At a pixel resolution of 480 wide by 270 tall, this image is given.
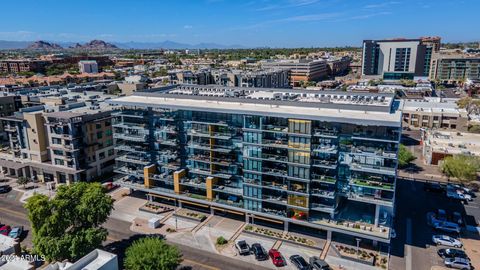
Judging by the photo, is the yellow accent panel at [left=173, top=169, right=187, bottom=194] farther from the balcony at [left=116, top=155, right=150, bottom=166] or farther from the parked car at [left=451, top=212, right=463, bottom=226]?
the parked car at [left=451, top=212, right=463, bottom=226]

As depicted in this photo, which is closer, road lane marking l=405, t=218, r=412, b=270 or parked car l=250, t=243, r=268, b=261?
road lane marking l=405, t=218, r=412, b=270

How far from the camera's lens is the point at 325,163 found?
53344mm

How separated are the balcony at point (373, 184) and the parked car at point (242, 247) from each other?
19.6 m

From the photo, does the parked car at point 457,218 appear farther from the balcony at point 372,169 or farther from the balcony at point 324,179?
the balcony at point 324,179

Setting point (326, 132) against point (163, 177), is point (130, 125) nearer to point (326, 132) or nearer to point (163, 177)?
point (163, 177)

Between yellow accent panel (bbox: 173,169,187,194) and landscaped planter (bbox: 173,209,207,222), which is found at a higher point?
yellow accent panel (bbox: 173,169,187,194)

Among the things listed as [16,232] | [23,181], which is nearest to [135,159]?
[16,232]

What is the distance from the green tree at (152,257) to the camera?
4150 centimetres

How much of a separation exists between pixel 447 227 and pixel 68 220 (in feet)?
206

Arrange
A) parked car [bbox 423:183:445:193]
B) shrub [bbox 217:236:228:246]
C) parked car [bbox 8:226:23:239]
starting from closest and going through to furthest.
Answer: shrub [bbox 217:236:228:246]
parked car [bbox 8:226:23:239]
parked car [bbox 423:183:445:193]

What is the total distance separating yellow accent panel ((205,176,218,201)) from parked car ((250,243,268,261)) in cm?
1376

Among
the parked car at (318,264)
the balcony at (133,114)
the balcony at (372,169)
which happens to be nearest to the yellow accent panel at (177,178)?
the balcony at (133,114)

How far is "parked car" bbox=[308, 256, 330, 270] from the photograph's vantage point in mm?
48969

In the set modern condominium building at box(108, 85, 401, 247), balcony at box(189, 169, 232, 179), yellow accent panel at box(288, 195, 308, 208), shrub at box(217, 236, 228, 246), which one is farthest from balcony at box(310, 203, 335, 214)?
balcony at box(189, 169, 232, 179)
